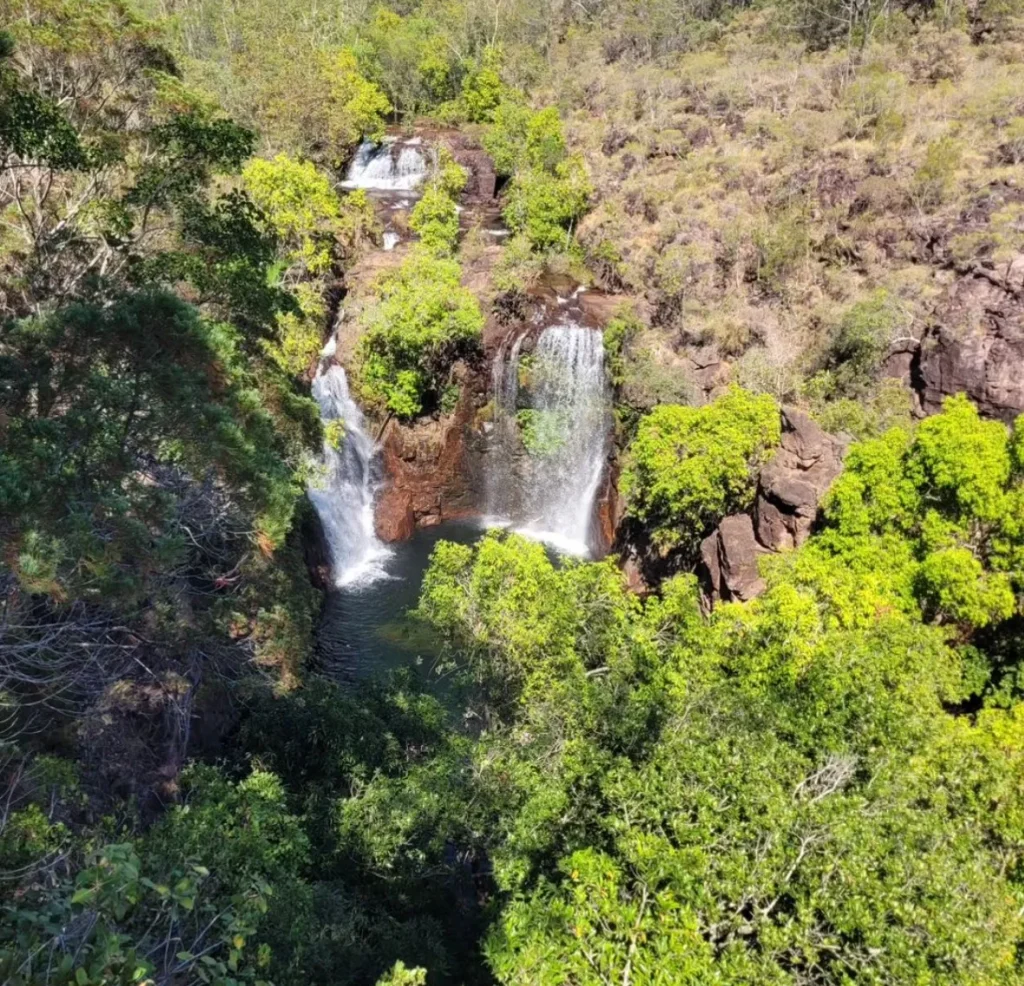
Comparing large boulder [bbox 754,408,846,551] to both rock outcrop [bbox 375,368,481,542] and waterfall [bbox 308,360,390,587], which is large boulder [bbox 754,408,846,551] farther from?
waterfall [bbox 308,360,390,587]

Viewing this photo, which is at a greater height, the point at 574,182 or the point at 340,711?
the point at 574,182

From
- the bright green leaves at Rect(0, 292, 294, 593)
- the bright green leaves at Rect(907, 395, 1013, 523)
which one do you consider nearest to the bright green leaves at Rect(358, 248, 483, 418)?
the bright green leaves at Rect(0, 292, 294, 593)

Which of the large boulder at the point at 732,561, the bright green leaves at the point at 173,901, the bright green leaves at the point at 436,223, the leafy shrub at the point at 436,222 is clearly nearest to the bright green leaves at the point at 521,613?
the large boulder at the point at 732,561

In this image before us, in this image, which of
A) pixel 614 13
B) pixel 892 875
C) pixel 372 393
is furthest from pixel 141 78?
pixel 614 13

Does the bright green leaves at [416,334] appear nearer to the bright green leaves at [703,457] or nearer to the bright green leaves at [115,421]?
the bright green leaves at [703,457]

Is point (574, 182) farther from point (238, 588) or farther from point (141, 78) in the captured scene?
point (238, 588)

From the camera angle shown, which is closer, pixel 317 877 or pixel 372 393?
pixel 317 877

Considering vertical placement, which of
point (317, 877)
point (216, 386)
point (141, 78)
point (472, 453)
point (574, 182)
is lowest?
point (472, 453)
